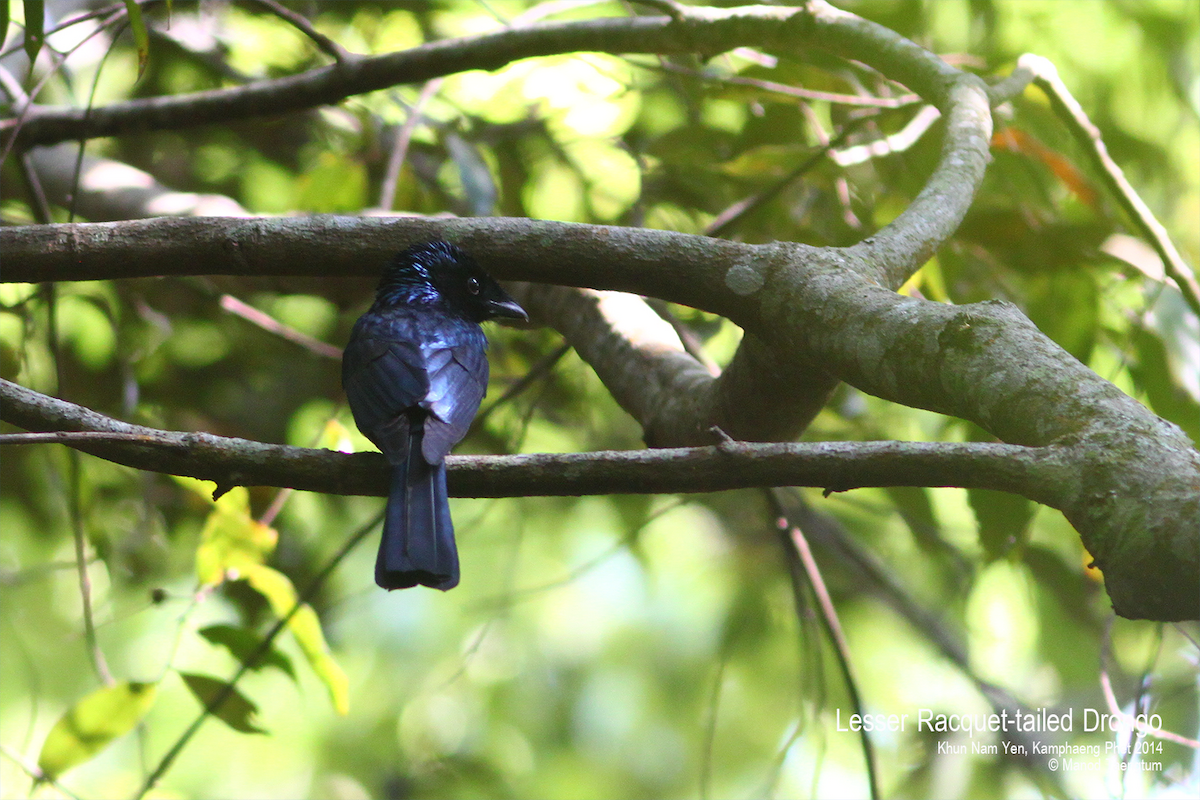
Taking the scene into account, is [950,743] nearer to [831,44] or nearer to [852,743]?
[852,743]

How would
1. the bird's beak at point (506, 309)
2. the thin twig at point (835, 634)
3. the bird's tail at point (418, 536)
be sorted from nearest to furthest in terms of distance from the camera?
1. the bird's tail at point (418, 536)
2. the thin twig at point (835, 634)
3. the bird's beak at point (506, 309)

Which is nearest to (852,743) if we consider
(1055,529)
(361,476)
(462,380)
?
(1055,529)

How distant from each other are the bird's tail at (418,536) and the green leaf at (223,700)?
1142 millimetres

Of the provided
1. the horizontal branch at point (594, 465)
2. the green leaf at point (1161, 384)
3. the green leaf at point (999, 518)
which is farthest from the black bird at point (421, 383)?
the green leaf at point (1161, 384)

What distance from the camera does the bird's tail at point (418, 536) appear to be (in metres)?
1.91

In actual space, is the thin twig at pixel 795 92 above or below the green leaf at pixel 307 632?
above

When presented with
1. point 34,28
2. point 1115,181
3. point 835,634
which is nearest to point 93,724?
point 34,28

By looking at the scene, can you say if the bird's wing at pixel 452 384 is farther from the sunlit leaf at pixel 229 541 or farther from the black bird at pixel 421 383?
the sunlit leaf at pixel 229 541

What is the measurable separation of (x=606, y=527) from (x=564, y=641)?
145 centimetres

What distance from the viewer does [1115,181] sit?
3.05m

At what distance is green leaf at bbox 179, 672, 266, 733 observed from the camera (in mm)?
2760

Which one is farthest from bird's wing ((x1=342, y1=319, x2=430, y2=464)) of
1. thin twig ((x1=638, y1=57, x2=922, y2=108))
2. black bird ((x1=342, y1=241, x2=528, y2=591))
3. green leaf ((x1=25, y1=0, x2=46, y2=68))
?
thin twig ((x1=638, y1=57, x2=922, y2=108))

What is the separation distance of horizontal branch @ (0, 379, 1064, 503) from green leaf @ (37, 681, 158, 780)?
1.23 metres

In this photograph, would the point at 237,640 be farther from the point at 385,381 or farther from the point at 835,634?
the point at 835,634
